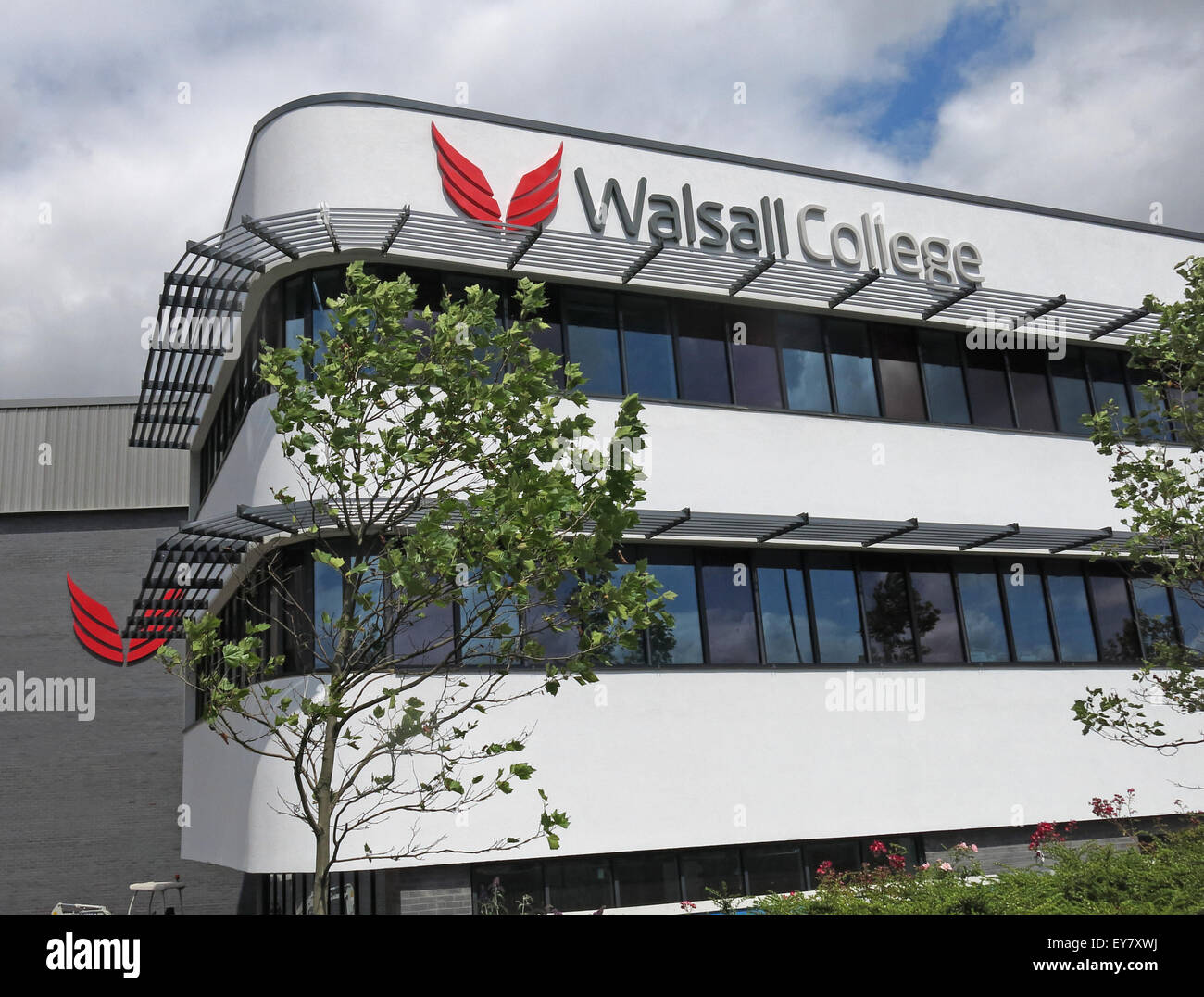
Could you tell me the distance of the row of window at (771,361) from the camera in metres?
13.6

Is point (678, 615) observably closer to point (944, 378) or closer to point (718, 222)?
point (718, 222)

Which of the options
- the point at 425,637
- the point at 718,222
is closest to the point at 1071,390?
the point at 718,222

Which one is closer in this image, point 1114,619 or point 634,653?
point 634,653

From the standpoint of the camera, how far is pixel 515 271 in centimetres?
1352

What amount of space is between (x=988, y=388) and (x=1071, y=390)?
5.29 feet

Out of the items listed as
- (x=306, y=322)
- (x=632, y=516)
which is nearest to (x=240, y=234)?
(x=306, y=322)

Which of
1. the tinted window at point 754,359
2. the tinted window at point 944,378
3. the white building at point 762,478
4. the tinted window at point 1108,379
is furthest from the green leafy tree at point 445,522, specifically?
the tinted window at point 1108,379

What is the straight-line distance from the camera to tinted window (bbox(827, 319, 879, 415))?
50.7ft

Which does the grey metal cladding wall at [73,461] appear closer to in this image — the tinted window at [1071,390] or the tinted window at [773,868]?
the tinted window at [773,868]

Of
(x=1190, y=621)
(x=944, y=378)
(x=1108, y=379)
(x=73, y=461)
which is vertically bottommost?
(x=1190, y=621)

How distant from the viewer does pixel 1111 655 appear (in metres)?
16.2

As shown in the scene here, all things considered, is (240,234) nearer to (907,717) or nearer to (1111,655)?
(907,717)

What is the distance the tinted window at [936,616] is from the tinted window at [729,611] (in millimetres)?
2618

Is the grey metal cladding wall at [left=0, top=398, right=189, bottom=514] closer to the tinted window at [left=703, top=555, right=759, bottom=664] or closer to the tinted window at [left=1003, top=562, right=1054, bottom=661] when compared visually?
the tinted window at [left=703, top=555, right=759, bottom=664]
